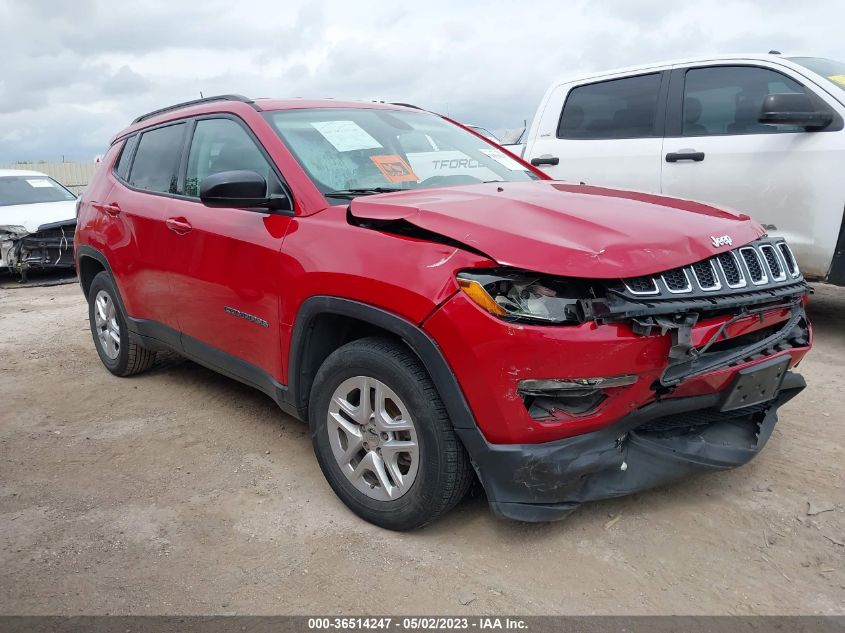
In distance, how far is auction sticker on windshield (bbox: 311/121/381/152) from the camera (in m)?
3.44

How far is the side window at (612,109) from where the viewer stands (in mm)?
5758

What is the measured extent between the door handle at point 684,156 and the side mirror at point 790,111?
2.13 ft

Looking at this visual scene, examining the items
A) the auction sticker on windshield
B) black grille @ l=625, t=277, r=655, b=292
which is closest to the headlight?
black grille @ l=625, t=277, r=655, b=292

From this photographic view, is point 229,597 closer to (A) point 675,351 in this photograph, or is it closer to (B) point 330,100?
(A) point 675,351

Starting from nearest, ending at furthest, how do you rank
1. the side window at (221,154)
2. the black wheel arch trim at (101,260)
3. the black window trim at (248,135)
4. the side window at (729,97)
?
1. the black window trim at (248,135)
2. the side window at (221,154)
3. the black wheel arch trim at (101,260)
4. the side window at (729,97)

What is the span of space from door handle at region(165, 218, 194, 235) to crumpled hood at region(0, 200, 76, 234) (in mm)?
7140

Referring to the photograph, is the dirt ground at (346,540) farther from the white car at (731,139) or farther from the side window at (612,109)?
the side window at (612,109)

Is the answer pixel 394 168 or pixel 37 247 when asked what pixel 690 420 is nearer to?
pixel 394 168

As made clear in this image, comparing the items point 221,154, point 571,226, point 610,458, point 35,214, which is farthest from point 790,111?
point 35,214

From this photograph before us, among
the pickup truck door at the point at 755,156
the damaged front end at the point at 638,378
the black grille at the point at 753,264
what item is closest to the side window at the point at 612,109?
the pickup truck door at the point at 755,156

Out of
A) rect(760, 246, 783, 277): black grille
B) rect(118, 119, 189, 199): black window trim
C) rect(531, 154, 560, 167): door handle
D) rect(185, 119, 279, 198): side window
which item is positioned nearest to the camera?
rect(760, 246, 783, 277): black grille

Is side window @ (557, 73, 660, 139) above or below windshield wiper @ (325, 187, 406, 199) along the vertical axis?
above

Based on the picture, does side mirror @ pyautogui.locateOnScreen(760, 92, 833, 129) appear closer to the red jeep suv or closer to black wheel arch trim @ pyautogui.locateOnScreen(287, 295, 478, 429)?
the red jeep suv

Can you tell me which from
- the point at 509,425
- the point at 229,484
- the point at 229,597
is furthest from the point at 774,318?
the point at 229,484
